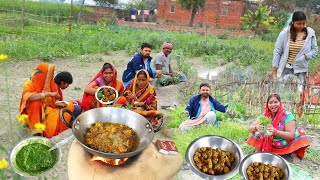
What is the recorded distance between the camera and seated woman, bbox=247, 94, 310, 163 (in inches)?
143

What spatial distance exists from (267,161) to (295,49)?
2.51 m

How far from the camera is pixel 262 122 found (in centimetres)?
342

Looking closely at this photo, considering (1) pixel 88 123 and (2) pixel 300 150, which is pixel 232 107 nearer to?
(2) pixel 300 150

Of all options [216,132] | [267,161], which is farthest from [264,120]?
[216,132]

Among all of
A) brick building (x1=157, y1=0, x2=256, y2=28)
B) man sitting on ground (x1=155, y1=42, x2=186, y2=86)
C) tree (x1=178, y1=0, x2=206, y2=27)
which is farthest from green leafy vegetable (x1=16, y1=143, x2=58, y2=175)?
brick building (x1=157, y1=0, x2=256, y2=28)

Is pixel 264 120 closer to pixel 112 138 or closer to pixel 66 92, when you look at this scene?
pixel 112 138

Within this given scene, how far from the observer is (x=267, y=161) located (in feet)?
9.77

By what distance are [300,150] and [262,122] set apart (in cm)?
66

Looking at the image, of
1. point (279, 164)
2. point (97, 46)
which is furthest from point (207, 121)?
point (97, 46)

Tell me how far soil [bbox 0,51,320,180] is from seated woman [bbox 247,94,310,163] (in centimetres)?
15

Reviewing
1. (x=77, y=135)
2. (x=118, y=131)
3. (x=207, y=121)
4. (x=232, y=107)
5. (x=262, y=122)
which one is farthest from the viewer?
(x=232, y=107)

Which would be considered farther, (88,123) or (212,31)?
(212,31)

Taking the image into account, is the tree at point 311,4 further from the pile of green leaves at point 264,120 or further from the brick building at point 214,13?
the pile of green leaves at point 264,120

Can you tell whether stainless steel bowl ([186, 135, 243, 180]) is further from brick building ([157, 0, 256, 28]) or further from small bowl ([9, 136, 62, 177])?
brick building ([157, 0, 256, 28])
